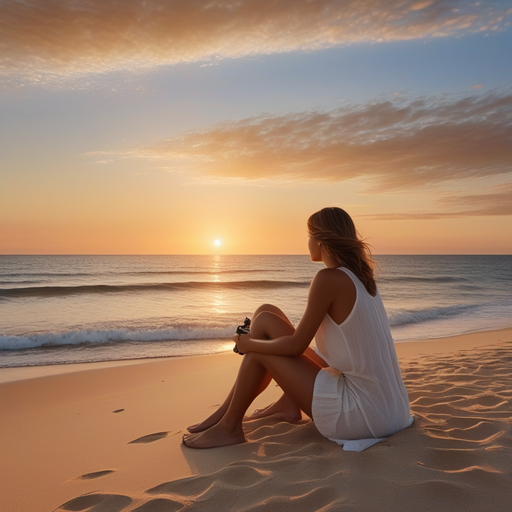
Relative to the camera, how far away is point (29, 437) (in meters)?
3.68

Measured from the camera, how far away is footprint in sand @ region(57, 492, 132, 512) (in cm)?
215

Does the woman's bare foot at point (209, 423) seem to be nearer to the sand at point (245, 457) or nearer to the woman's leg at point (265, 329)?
the woman's leg at point (265, 329)

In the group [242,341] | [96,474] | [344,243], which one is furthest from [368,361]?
[96,474]

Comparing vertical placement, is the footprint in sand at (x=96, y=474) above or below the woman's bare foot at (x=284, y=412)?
below

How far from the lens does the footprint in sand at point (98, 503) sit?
2.15 metres

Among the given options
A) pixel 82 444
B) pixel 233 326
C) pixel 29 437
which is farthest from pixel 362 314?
pixel 233 326

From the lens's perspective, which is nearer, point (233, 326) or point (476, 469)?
point (476, 469)

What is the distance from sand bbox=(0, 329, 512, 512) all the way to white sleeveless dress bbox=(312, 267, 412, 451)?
13 centimetres

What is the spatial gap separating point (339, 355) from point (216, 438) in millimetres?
1127

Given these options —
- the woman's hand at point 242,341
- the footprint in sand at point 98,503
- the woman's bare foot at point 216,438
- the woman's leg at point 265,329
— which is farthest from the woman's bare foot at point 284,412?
the footprint in sand at point 98,503

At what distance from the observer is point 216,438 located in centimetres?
305

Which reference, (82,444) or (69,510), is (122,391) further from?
(69,510)

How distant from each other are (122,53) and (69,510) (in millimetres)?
9030

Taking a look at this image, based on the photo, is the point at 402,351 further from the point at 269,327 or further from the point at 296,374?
the point at 296,374
